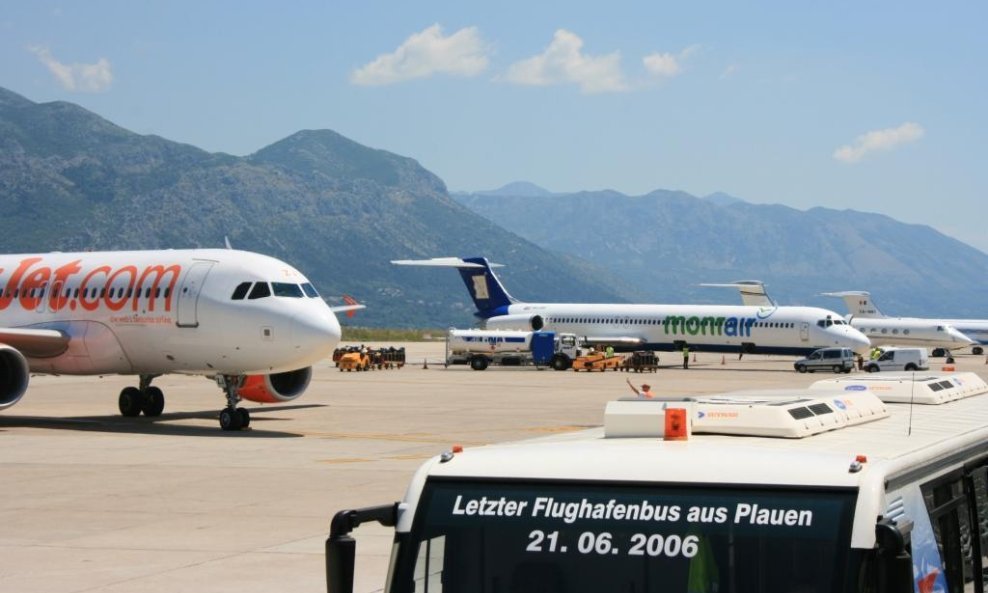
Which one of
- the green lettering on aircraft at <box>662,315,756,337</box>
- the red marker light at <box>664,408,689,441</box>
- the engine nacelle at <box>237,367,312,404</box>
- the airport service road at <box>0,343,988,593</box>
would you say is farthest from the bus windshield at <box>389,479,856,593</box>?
the green lettering on aircraft at <box>662,315,756,337</box>

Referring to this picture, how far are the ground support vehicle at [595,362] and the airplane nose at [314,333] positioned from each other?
35.7 metres

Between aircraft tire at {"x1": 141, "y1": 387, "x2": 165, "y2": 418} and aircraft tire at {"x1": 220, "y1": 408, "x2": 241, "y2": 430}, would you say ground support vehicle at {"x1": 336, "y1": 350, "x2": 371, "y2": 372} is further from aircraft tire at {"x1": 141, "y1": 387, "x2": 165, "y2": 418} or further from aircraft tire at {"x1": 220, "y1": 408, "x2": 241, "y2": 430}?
aircraft tire at {"x1": 220, "y1": 408, "x2": 241, "y2": 430}

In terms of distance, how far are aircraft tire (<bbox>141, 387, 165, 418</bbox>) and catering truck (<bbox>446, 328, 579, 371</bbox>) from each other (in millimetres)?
31775

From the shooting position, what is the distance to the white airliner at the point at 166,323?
28.8 metres

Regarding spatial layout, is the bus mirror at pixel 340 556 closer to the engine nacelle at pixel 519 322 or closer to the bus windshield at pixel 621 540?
the bus windshield at pixel 621 540

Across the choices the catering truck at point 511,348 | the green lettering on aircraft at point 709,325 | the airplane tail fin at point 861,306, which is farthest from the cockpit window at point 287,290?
the airplane tail fin at point 861,306

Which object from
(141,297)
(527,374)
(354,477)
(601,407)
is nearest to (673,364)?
(527,374)

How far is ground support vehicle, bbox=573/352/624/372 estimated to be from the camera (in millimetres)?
64250

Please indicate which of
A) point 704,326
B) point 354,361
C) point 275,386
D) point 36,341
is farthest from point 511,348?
point 36,341

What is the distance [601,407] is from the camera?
38625mm

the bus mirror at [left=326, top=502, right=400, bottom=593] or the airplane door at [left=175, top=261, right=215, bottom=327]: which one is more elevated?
the airplane door at [left=175, top=261, right=215, bottom=327]

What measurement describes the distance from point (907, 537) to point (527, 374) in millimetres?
54135

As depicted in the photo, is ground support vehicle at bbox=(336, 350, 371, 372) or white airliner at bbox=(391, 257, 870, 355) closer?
ground support vehicle at bbox=(336, 350, 371, 372)

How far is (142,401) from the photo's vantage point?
3331 centimetres
